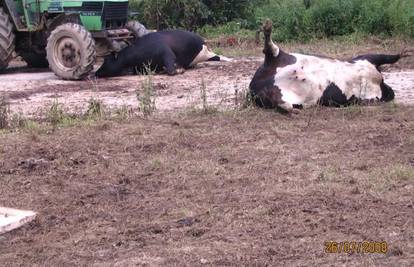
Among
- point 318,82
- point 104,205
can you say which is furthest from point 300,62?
point 104,205

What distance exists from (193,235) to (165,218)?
40 centimetres

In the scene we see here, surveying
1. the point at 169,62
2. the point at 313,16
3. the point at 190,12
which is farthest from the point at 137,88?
the point at 190,12

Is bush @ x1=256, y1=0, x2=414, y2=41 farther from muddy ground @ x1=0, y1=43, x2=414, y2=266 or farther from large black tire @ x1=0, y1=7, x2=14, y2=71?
muddy ground @ x1=0, y1=43, x2=414, y2=266

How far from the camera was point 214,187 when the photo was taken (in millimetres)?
5715

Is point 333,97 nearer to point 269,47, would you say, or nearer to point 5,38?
point 269,47

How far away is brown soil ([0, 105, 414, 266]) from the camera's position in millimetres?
4520

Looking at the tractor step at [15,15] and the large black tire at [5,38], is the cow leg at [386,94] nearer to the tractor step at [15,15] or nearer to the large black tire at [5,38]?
the large black tire at [5,38]

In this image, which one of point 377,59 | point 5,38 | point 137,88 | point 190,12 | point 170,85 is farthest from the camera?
point 190,12

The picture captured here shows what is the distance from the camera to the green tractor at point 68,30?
41.0ft

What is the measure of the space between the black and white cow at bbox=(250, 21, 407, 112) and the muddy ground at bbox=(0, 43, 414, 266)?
0.79ft

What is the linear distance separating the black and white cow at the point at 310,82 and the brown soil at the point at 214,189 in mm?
388
